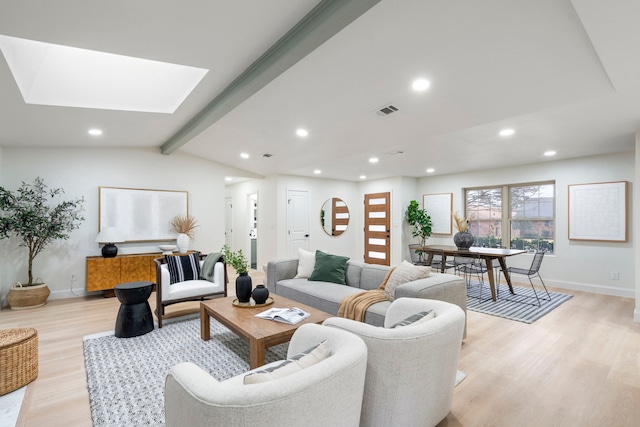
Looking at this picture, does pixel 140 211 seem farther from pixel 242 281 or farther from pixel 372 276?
pixel 372 276

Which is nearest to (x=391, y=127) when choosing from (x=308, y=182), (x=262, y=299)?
(x=262, y=299)

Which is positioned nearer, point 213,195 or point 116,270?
point 116,270

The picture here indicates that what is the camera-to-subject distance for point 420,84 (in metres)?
2.74

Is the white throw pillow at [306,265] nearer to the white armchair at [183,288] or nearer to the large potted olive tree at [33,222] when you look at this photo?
the white armchair at [183,288]

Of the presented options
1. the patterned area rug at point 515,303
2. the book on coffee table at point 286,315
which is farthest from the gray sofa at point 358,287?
the patterned area rug at point 515,303

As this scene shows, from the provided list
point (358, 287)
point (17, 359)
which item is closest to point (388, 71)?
point (358, 287)

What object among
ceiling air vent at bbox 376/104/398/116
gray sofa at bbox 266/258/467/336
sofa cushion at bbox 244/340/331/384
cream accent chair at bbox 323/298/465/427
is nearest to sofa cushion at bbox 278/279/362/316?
gray sofa at bbox 266/258/467/336

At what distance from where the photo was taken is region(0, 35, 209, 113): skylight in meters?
2.90

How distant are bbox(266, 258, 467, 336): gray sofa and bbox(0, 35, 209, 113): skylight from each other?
2.46 meters

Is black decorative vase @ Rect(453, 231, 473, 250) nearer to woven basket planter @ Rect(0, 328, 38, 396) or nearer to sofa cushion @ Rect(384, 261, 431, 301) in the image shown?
sofa cushion @ Rect(384, 261, 431, 301)

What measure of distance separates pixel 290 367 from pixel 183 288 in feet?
9.37

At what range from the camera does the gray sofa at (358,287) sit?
2.71m

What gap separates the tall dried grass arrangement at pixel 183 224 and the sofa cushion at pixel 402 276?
13.6 feet

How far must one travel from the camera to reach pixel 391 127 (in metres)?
3.82
